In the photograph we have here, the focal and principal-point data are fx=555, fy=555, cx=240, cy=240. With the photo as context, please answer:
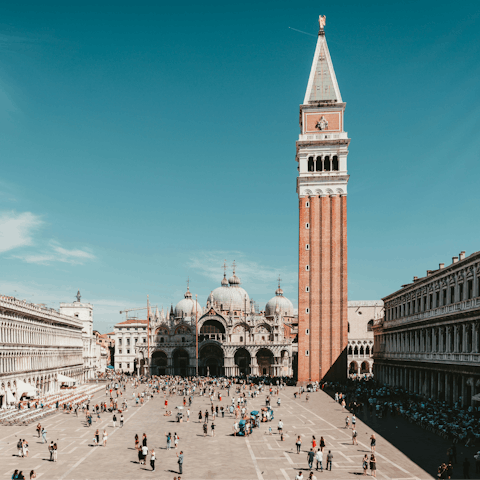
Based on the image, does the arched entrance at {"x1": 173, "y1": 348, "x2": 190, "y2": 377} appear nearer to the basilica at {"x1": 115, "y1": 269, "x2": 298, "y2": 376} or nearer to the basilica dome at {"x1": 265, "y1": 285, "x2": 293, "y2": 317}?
the basilica at {"x1": 115, "y1": 269, "x2": 298, "y2": 376}

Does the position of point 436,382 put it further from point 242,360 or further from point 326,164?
point 242,360

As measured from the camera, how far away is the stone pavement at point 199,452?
96.2 feet

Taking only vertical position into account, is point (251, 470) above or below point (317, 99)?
below

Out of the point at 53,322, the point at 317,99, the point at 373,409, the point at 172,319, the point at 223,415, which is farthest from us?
the point at 172,319

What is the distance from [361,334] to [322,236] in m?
→ 40.5

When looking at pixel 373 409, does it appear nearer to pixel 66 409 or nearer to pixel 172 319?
pixel 66 409

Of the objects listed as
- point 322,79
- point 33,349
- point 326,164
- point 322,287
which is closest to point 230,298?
point 322,287

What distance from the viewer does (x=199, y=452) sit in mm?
34688

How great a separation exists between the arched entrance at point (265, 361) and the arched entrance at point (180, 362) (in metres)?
16.6

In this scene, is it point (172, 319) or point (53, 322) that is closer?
point (53, 322)

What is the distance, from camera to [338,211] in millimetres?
87375

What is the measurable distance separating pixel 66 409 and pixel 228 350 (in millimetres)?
62509

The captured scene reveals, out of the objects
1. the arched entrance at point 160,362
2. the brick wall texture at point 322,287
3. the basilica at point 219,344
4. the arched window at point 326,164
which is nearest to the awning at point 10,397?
the brick wall texture at point 322,287

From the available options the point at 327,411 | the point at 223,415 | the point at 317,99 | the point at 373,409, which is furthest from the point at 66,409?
the point at 317,99
